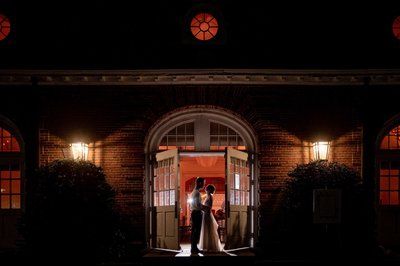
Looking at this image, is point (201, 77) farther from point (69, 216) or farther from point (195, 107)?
point (69, 216)

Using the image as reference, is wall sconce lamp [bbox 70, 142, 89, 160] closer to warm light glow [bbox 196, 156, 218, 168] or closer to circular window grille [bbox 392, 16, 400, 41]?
warm light glow [bbox 196, 156, 218, 168]

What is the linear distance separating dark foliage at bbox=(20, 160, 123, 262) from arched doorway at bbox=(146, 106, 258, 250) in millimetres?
1653

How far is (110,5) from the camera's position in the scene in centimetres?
1523

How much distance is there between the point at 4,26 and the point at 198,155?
601cm

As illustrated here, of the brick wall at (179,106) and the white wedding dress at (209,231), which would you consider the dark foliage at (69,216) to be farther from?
the white wedding dress at (209,231)

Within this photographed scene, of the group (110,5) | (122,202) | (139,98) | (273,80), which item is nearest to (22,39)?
(110,5)

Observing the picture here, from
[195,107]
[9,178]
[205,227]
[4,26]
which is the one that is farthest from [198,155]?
[4,26]

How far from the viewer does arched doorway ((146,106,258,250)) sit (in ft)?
46.5

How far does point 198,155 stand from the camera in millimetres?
14898

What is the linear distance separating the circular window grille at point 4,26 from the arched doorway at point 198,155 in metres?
4.56

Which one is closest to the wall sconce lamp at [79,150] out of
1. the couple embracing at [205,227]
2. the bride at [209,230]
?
the couple embracing at [205,227]

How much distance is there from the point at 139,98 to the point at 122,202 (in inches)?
103

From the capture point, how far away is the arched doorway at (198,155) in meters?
14.2

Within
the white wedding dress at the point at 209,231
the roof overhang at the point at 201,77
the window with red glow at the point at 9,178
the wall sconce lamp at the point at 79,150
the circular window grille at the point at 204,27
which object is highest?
the circular window grille at the point at 204,27
